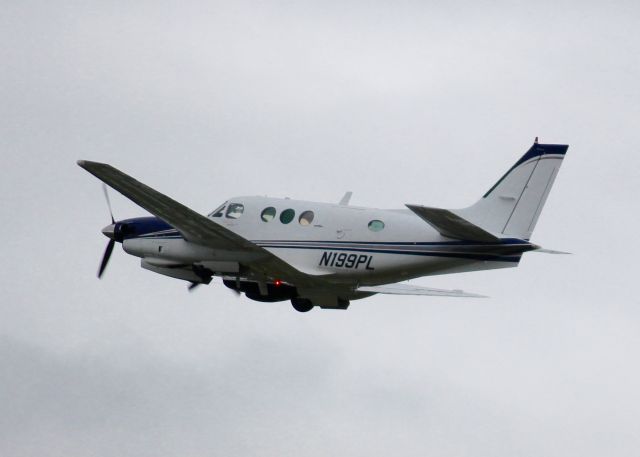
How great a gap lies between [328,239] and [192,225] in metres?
3.90

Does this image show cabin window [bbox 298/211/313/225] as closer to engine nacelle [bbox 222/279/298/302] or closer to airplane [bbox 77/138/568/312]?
airplane [bbox 77/138/568/312]

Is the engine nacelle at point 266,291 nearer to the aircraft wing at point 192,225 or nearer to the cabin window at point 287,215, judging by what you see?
the aircraft wing at point 192,225

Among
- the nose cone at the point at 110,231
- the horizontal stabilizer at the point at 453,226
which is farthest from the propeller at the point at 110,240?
the horizontal stabilizer at the point at 453,226

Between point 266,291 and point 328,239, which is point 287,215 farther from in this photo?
point 266,291

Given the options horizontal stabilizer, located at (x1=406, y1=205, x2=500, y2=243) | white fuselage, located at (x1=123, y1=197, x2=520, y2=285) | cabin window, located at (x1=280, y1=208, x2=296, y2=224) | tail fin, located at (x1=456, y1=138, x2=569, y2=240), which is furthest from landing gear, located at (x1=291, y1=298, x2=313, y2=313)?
tail fin, located at (x1=456, y1=138, x2=569, y2=240)

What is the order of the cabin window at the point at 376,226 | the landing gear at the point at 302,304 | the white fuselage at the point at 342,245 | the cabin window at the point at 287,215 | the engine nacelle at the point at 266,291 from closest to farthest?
the white fuselage at the point at 342,245 < the cabin window at the point at 376,226 < the cabin window at the point at 287,215 < the engine nacelle at the point at 266,291 < the landing gear at the point at 302,304

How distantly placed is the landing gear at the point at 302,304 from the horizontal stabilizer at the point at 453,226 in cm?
619

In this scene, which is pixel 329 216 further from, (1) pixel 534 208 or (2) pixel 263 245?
(1) pixel 534 208

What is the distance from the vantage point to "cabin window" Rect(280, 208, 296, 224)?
160ft

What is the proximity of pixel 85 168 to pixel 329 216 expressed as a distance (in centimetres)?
710

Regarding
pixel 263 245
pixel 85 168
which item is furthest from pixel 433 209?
pixel 85 168

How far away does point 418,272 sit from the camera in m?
47.3

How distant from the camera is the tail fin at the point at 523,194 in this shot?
46062 millimetres

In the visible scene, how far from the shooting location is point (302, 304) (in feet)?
167
